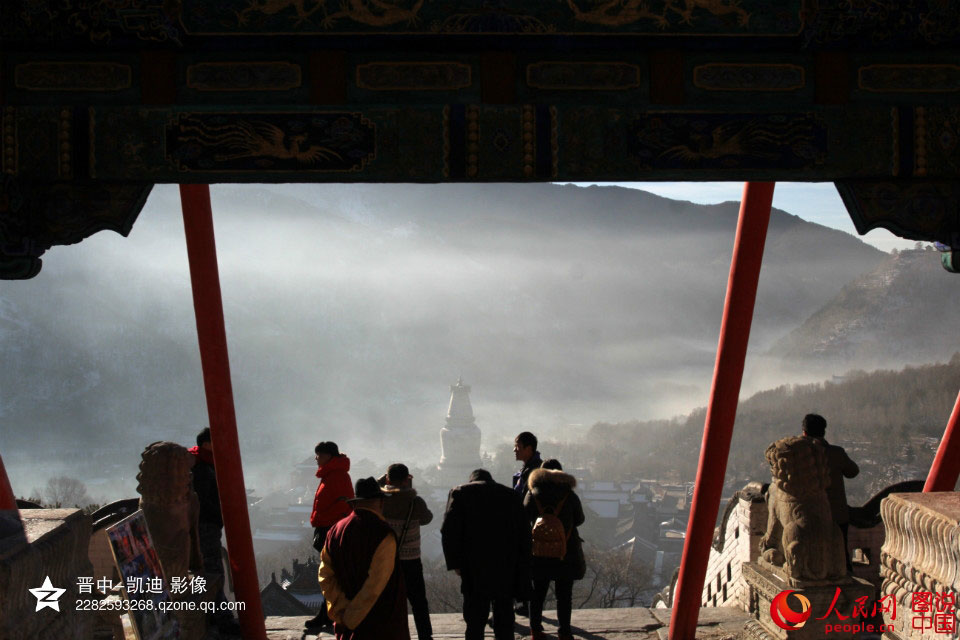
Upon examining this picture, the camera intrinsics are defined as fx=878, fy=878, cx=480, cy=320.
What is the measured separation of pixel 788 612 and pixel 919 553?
1.85 meters

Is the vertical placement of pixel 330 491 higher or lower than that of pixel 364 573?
higher

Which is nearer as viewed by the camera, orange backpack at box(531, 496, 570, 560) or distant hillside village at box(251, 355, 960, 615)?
orange backpack at box(531, 496, 570, 560)

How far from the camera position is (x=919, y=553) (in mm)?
3482

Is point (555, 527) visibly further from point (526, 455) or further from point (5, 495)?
point (5, 495)

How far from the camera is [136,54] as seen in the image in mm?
3980

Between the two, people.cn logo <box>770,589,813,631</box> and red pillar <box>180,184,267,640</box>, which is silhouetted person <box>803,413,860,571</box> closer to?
people.cn logo <box>770,589,813,631</box>

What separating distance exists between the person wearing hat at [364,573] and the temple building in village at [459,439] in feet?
128

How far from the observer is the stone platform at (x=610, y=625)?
6.16m

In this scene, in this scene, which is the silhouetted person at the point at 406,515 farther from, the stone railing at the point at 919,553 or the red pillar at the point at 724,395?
the stone railing at the point at 919,553

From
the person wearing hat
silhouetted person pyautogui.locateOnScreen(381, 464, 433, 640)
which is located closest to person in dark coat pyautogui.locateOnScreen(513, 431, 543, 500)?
silhouetted person pyautogui.locateOnScreen(381, 464, 433, 640)

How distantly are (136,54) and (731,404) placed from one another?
153 inches

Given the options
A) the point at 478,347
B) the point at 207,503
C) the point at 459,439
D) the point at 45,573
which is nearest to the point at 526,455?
the point at 207,503

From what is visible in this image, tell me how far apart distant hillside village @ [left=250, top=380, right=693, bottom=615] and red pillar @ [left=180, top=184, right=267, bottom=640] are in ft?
70.9

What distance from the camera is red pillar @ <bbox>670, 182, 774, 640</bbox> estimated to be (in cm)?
527
